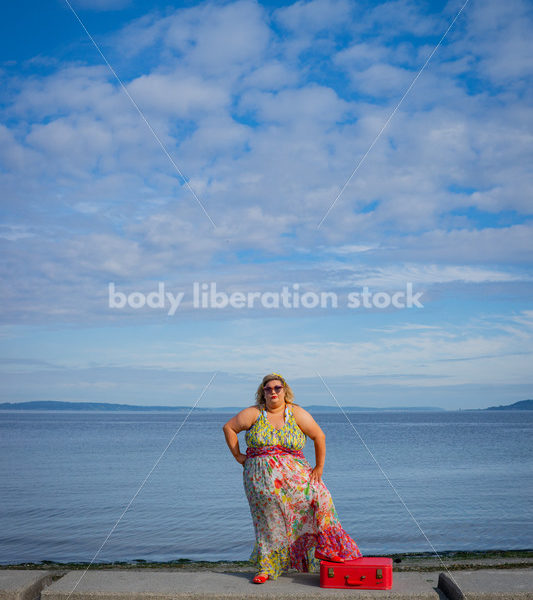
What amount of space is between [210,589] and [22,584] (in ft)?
4.82

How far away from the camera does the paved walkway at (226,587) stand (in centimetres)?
482

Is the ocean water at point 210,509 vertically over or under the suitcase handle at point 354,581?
over

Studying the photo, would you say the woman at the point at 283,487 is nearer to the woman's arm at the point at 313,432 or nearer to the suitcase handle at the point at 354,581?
the woman's arm at the point at 313,432

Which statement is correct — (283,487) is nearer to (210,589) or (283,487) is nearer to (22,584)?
(210,589)

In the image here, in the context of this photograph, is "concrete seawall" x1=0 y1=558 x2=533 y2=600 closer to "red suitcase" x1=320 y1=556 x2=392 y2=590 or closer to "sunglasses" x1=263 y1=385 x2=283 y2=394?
"red suitcase" x1=320 y1=556 x2=392 y2=590

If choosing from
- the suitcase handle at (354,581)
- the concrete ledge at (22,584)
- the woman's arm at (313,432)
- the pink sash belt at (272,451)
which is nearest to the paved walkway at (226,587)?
the concrete ledge at (22,584)

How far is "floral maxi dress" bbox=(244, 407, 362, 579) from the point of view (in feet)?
17.2

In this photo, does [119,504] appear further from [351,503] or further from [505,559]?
[505,559]

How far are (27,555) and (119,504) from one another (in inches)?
235

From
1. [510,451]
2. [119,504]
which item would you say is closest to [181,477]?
[119,504]

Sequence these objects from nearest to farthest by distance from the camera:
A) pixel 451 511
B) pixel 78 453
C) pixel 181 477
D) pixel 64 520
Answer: pixel 64 520, pixel 451 511, pixel 181 477, pixel 78 453

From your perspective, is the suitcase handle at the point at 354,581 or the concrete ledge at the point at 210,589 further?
the suitcase handle at the point at 354,581

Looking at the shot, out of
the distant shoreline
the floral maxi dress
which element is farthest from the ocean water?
the floral maxi dress

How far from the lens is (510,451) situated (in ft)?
122
